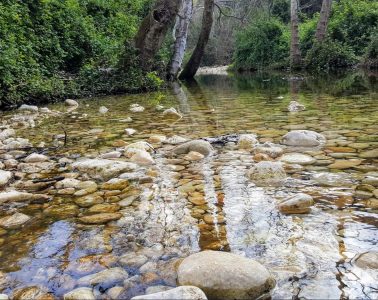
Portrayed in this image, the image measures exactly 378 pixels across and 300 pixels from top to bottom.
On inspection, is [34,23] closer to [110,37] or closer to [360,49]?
[110,37]

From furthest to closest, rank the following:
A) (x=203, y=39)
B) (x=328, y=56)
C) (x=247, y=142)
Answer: (x=328, y=56), (x=203, y=39), (x=247, y=142)

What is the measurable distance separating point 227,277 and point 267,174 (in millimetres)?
1084

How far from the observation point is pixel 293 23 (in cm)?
1535

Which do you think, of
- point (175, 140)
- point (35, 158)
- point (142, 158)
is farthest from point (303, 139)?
point (35, 158)

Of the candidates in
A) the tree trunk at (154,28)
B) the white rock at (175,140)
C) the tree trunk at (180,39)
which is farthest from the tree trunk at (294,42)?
the white rock at (175,140)

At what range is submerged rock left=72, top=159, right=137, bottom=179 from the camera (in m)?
2.33

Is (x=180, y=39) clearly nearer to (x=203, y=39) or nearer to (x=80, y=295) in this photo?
(x=203, y=39)

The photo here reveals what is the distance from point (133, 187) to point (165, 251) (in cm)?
77

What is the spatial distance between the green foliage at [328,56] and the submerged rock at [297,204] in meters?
15.4

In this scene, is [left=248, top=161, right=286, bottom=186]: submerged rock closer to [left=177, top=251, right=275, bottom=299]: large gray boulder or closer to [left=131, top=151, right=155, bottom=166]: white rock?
[left=131, top=151, right=155, bottom=166]: white rock

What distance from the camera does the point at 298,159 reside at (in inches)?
96.7

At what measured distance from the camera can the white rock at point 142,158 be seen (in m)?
2.57

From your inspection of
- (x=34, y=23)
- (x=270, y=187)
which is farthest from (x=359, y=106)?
(x=34, y=23)

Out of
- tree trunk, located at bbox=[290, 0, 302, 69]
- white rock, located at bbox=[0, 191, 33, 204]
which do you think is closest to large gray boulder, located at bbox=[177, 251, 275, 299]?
white rock, located at bbox=[0, 191, 33, 204]
